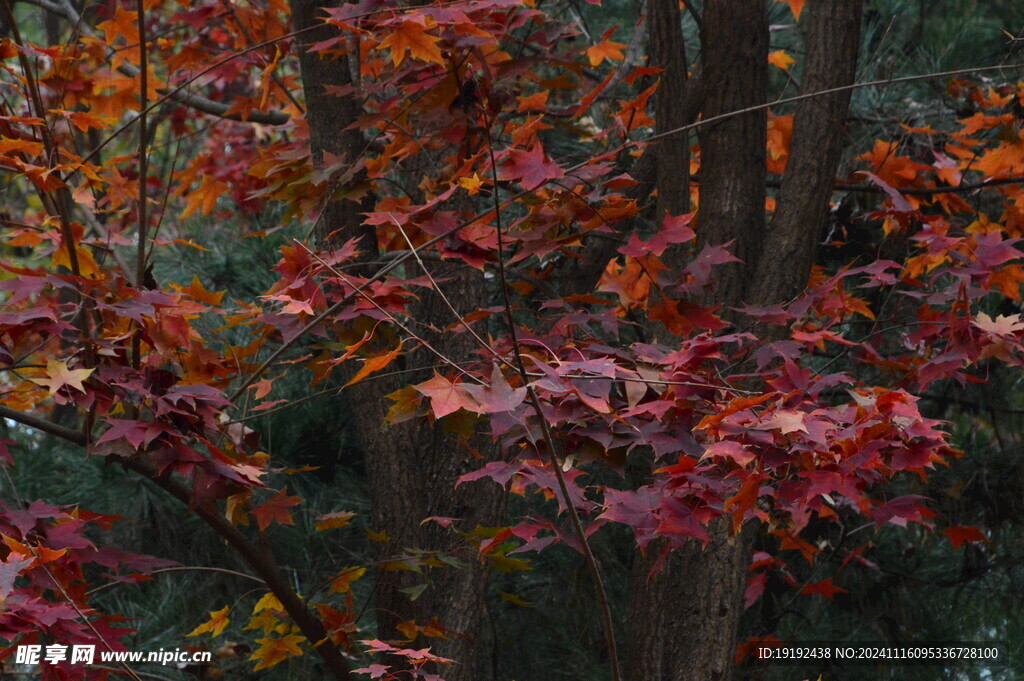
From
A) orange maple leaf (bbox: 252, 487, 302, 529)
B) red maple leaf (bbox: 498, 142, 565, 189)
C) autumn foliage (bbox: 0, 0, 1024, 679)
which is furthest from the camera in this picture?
orange maple leaf (bbox: 252, 487, 302, 529)

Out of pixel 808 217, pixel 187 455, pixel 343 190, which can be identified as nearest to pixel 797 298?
pixel 808 217

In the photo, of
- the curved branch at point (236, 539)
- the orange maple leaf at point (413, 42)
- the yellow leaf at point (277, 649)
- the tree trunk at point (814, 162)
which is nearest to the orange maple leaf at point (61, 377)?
the curved branch at point (236, 539)

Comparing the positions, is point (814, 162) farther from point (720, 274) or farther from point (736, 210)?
point (720, 274)

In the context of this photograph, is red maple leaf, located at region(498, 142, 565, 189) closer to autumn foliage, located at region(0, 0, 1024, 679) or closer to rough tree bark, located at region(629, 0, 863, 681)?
autumn foliage, located at region(0, 0, 1024, 679)

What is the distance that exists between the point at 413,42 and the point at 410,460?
3.05ft

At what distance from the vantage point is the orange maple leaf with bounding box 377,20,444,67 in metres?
1.56

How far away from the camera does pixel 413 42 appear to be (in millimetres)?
1579

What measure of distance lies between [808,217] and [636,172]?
1.42 feet

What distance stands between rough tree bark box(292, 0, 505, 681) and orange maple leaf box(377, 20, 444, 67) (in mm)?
503

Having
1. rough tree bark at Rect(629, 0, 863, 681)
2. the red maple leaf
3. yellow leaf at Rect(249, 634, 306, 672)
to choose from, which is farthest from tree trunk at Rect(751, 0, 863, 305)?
yellow leaf at Rect(249, 634, 306, 672)

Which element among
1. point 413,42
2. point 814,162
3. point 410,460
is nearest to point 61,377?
point 413,42

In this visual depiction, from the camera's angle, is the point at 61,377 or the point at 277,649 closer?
the point at 61,377

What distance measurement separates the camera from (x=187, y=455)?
4.92 feet

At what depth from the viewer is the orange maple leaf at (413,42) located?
5.13ft
